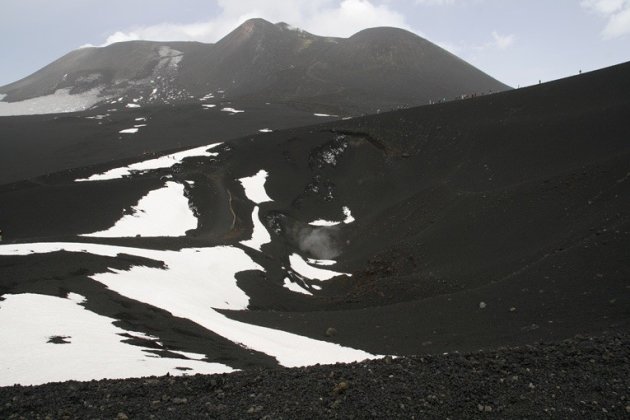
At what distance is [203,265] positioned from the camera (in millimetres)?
30172

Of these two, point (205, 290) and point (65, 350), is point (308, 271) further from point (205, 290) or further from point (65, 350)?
point (65, 350)

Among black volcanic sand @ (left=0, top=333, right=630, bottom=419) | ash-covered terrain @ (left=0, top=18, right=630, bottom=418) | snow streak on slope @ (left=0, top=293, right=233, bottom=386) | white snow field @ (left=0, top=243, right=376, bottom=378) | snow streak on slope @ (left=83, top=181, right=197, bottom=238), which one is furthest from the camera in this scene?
snow streak on slope @ (left=83, top=181, right=197, bottom=238)

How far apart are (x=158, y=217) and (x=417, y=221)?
22272mm

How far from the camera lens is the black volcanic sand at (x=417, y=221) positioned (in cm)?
1994

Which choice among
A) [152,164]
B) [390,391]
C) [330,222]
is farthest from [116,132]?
[390,391]

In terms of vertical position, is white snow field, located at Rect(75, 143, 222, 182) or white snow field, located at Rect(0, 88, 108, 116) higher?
white snow field, located at Rect(0, 88, 108, 116)

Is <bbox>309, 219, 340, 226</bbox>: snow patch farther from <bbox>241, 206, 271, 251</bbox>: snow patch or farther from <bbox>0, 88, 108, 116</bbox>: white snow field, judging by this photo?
<bbox>0, 88, 108, 116</bbox>: white snow field

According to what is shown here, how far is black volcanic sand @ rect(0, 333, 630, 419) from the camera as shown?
803 cm

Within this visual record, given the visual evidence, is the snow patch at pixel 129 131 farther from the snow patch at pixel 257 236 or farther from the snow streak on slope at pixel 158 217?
the snow patch at pixel 257 236

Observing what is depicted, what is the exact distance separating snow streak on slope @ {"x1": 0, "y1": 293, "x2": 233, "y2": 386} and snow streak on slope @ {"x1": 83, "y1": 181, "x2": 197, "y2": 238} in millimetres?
21079

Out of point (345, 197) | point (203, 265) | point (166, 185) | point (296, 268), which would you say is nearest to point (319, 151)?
point (345, 197)

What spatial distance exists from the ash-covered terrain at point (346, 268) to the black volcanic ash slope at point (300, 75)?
75.2 metres

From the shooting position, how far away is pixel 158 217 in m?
42.3

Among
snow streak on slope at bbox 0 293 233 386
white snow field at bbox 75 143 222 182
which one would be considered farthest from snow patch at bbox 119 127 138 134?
snow streak on slope at bbox 0 293 233 386
